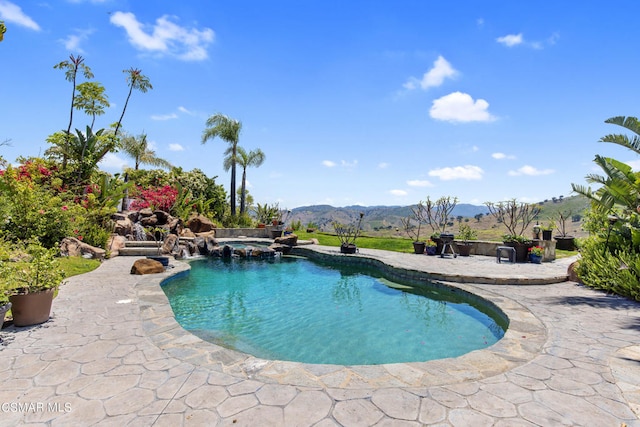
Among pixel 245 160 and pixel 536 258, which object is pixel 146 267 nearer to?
pixel 536 258

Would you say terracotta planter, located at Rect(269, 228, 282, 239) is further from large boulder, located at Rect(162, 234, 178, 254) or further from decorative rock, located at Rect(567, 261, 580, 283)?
decorative rock, located at Rect(567, 261, 580, 283)

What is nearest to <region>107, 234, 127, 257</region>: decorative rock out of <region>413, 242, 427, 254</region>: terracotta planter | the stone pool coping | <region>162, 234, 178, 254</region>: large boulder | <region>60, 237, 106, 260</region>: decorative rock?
<region>60, 237, 106, 260</region>: decorative rock

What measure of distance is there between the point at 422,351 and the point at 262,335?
110 inches

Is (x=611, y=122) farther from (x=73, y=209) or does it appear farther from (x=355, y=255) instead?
(x=73, y=209)

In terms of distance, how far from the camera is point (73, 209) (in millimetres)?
11000

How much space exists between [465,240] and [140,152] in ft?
95.1

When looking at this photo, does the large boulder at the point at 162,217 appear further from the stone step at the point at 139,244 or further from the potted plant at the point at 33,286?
the potted plant at the point at 33,286

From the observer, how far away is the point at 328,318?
6832 millimetres

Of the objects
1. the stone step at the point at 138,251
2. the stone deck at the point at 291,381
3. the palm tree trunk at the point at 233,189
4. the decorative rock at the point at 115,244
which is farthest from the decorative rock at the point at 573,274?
the palm tree trunk at the point at 233,189

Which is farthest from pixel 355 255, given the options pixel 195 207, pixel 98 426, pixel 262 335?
pixel 195 207

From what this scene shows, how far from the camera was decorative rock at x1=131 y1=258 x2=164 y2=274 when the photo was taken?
29.5 ft

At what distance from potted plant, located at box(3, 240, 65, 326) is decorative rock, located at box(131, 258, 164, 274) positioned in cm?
432

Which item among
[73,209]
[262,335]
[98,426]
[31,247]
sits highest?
[73,209]

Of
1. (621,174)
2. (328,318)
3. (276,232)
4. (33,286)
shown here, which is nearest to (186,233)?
(276,232)
